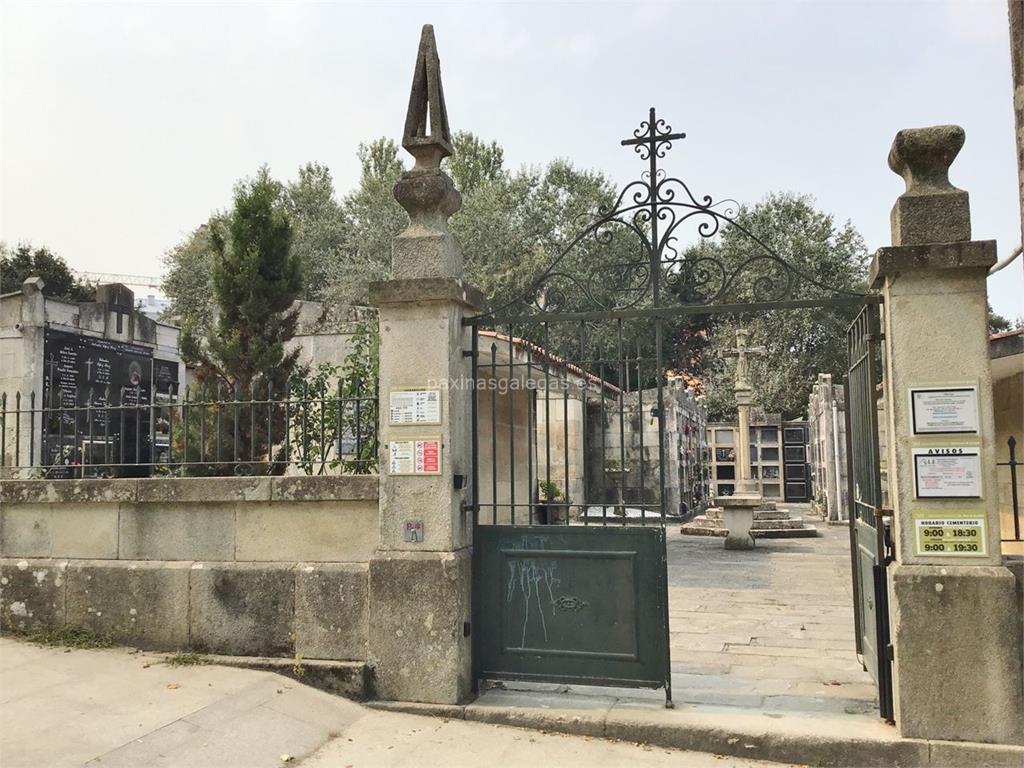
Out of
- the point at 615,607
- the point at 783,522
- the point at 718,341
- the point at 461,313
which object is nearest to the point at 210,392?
the point at 461,313

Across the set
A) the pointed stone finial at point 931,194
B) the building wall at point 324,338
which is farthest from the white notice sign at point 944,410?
the building wall at point 324,338

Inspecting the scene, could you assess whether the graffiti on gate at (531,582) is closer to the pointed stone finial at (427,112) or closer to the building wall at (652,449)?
the pointed stone finial at (427,112)

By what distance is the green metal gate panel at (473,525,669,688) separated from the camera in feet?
17.3

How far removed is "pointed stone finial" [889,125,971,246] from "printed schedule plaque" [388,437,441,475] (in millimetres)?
3257

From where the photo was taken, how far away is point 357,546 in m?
5.72

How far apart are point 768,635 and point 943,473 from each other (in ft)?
11.6

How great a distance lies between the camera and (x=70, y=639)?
6.19 m

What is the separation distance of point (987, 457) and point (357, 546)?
13.5 ft

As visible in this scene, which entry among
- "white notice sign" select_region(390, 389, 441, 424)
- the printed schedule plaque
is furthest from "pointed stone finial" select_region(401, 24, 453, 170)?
the printed schedule plaque

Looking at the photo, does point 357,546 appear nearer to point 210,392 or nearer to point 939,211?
point 939,211

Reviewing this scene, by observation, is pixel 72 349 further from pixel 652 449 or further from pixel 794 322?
pixel 794 322

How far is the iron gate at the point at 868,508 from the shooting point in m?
4.89

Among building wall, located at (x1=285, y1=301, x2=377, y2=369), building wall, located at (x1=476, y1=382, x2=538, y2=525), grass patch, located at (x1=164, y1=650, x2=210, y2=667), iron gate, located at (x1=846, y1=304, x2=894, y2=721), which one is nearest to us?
iron gate, located at (x1=846, y1=304, x2=894, y2=721)

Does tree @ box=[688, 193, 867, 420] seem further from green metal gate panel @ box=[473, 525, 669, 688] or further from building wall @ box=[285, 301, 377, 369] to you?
green metal gate panel @ box=[473, 525, 669, 688]
